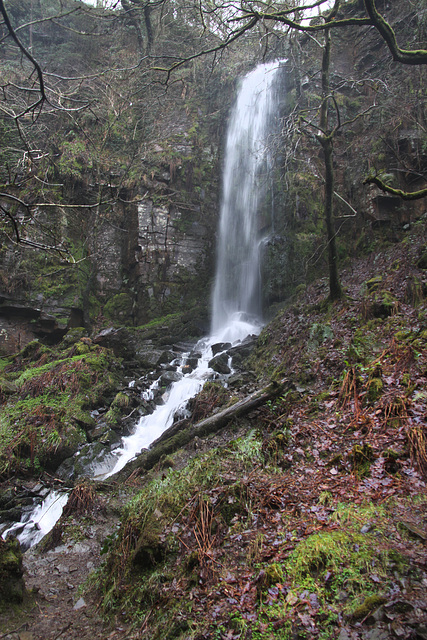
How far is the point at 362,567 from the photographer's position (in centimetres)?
206

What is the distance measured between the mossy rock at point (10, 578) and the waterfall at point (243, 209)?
451 inches

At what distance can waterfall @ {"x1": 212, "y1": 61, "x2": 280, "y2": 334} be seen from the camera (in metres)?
14.3

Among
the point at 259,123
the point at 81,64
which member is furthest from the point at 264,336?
the point at 81,64

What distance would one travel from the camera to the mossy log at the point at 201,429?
5.14 m

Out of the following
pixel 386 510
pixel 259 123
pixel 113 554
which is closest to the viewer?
pixel 386 510

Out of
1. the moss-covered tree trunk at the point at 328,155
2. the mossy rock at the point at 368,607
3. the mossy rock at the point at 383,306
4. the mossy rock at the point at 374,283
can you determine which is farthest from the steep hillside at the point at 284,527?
the moss-covered tree trunk at the point at 328,155

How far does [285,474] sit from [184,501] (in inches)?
40.4

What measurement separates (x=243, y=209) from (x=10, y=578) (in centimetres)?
1460

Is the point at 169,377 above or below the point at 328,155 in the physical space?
below

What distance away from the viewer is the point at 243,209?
598 inches

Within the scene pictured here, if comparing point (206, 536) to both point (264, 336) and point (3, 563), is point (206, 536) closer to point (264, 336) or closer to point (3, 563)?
point (3, 563)

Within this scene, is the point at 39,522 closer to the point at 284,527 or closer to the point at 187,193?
the point at 284,527

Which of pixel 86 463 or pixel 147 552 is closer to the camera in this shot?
pixel 147 552

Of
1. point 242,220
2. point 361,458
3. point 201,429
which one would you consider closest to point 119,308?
point 242,220
